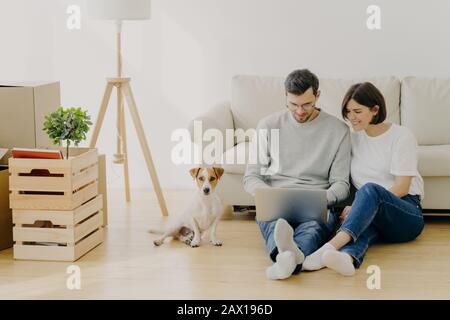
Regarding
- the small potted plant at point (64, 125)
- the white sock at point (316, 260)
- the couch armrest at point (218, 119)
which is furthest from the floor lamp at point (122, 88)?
the white sock at point (316, 260)

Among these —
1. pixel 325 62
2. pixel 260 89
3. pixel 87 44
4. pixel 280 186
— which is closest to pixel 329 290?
pixel 280 186

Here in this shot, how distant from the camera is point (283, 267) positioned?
2996mm

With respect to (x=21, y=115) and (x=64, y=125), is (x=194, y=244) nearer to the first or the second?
(x=64, y=125)

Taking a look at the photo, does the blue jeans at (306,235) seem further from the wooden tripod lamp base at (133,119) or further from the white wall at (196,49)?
the white wall at (196,49)

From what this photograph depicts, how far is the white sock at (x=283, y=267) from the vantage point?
3.00m

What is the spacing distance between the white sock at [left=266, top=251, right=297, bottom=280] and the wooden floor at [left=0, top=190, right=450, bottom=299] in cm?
3

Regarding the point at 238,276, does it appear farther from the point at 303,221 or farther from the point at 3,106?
the point at 3,106

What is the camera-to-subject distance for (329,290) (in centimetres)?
291

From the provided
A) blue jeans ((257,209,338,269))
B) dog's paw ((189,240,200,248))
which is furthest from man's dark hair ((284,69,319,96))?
dog's paw ((189,240,200,248))

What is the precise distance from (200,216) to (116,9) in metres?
1.25

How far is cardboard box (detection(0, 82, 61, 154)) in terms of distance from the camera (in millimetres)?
3670

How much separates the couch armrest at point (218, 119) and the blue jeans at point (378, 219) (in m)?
1.06


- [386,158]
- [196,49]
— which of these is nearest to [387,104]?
[386,158]
